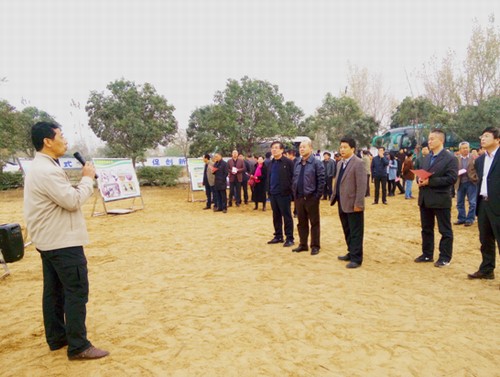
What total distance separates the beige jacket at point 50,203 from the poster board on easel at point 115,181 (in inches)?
325

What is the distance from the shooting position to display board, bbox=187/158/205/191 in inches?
A: 539

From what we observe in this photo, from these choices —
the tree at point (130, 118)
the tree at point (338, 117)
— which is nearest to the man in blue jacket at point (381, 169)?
the tree at point (130, 118)

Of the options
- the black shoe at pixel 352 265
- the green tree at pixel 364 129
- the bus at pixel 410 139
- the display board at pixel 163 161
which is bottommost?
the black shoe at pixel 352 265

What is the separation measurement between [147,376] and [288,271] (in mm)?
2722

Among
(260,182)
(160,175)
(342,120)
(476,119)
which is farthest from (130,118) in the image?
(476,119)

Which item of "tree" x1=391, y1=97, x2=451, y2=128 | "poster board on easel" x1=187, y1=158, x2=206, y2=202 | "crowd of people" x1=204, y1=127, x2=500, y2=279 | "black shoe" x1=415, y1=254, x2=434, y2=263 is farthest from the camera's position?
"tree" x1=391, y1=97, x2=451, y2=128

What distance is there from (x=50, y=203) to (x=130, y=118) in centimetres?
1538

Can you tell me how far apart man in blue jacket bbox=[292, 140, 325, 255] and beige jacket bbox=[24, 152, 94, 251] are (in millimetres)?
3635

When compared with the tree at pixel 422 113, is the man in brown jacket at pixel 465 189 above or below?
below

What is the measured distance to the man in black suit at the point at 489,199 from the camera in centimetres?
401

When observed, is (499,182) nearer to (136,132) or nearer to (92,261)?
(92,261)

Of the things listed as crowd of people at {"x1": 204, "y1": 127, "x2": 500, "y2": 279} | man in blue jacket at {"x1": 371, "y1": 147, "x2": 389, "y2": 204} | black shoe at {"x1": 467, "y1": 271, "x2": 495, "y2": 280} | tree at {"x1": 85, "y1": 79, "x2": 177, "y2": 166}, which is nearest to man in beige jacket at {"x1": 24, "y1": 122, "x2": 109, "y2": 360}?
crowd of people at {"x1": 204, "y1": 127, "x2": 500, "y2": 279}

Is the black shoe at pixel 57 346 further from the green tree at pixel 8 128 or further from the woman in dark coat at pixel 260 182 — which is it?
the green tree at pixel 8 128

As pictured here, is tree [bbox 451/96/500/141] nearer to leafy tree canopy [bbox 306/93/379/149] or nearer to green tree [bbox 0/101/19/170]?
leafy tree canopy [bbox 306/93/379/149]
